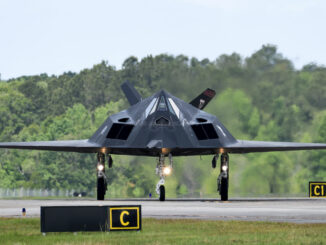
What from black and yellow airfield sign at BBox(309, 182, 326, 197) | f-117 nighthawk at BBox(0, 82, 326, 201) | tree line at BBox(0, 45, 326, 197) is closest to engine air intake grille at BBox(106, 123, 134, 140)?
f-117 nighthawk at BBox(0, 82, 326, 201)

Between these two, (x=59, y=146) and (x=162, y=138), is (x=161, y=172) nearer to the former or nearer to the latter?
(x=162, y=138)

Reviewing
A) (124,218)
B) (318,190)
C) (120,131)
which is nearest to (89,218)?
(124,218)

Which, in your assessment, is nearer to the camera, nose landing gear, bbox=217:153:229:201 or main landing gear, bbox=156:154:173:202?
main landing gear, bbox=156:154:173:202

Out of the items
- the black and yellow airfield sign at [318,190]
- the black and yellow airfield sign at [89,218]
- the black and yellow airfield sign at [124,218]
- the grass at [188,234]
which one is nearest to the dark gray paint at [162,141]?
the black and yellow airfield sign at [318,190]

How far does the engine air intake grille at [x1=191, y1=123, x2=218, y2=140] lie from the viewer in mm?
35906

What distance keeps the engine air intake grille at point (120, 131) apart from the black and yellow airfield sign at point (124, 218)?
56.7 ft

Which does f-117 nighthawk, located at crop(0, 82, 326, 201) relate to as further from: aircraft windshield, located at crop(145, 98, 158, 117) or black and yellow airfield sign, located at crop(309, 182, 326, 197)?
black and yellow airfield sign, located at crop(309, 182, 326, 197)

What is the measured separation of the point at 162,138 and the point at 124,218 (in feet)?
53.0

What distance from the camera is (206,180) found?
62750 millimetres

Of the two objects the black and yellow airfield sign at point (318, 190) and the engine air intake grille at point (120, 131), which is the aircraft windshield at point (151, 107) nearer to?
the engine air intake grille at point (120, 131)

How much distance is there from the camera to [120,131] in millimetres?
36219

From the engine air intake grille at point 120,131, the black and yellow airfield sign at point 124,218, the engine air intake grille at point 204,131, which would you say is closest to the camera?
the black and yellow airfield sign at point 124,218

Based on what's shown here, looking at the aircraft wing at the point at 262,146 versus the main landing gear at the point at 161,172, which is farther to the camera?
the aircraft wing at the point at 262,146

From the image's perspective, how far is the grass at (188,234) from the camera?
16812 mm
